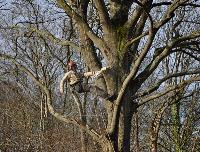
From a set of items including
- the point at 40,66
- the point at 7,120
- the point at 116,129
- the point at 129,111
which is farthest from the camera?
the point at 40,66

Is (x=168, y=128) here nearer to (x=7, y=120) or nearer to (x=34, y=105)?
(x=7, y=120)

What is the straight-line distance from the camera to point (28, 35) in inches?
331

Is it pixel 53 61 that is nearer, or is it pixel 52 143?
pixel 52 143

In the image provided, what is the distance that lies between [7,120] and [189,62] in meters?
9.93

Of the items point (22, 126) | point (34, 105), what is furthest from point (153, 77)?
point (34, 105)

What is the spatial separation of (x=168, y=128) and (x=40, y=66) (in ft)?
33.9

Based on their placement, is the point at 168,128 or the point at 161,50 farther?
the point at 168,128

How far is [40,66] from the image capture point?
25.8 m

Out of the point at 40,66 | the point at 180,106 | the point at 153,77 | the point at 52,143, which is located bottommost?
the point at 52,143

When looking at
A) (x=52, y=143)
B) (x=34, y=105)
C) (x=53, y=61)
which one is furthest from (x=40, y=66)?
(x=52, y=143)

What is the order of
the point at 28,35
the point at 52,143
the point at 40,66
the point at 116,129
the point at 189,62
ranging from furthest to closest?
the point at 40,66 < the point at 52,143 < the point at 189,62 < the point at 28,35 < the point at 116,129

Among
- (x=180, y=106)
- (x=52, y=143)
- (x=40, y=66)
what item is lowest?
(x=52, y=143)

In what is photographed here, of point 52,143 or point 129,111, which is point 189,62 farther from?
point 129,111

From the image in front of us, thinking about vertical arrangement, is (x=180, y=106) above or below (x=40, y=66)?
below
